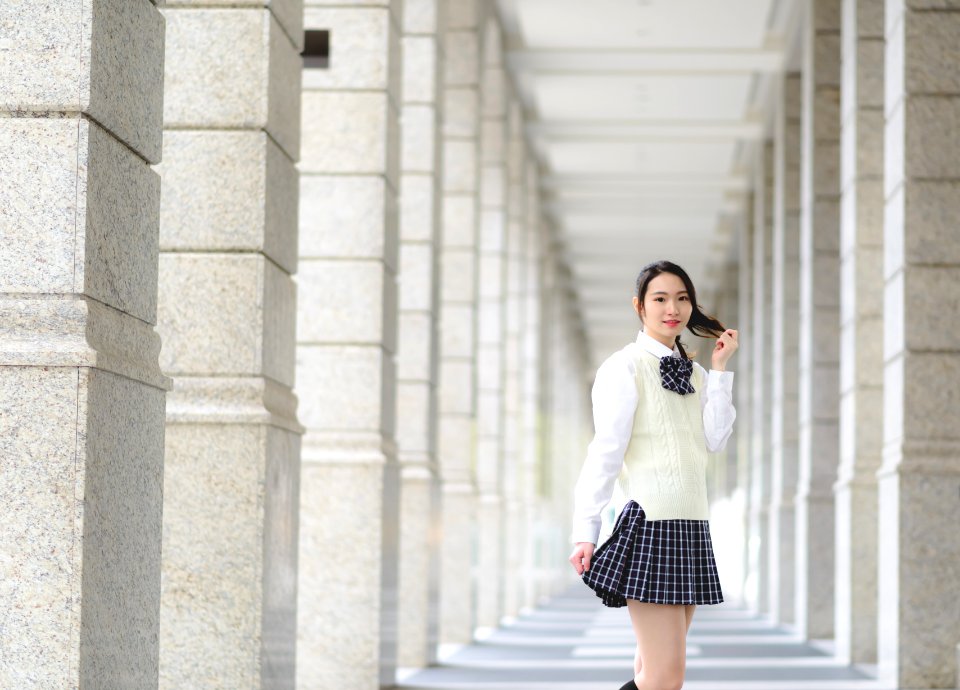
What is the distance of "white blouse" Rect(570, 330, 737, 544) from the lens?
5078 mm

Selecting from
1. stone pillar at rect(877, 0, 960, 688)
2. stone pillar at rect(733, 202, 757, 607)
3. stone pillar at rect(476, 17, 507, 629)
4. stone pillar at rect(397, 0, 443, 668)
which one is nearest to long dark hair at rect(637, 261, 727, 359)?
stone pillar at rect(877, 0, 960, 688)

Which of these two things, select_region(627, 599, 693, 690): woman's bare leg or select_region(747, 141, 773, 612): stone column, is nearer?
select_region(627, 599, 693, 690): woman's bare leg

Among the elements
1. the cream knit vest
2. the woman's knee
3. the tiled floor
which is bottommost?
the tiled floor

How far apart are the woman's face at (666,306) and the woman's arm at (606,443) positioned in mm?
181

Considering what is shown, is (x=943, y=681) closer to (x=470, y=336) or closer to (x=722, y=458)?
(x=470, y=336)

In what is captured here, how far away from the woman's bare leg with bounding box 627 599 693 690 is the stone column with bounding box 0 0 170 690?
5.37 ft

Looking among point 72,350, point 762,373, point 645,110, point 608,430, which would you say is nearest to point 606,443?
point 608,430

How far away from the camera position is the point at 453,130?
16.7m

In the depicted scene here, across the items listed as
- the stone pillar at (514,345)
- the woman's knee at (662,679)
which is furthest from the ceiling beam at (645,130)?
the woman's knee at (662,679)

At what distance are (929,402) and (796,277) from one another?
406 inches

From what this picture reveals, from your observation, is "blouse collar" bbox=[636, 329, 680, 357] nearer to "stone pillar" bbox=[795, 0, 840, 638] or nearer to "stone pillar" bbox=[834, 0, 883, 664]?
"stone pillar" bbox=[834, 0, 883, 664]

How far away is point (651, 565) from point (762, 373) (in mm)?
20785

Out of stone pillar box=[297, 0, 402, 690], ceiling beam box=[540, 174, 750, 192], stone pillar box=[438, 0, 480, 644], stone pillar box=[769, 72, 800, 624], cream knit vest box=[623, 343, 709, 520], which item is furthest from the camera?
ceiling beam box=[540, 174, 750, 192]

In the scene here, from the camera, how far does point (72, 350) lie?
15.1 feet
